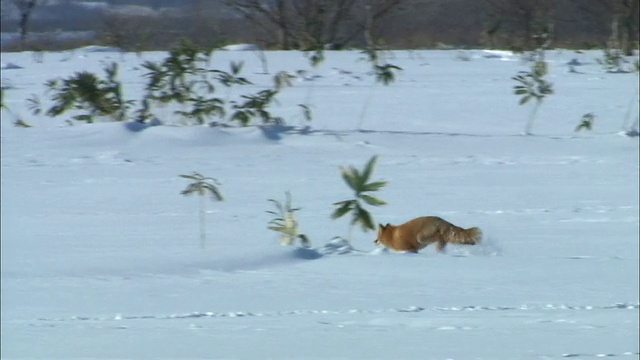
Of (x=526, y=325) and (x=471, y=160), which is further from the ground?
(x=471, y=160)

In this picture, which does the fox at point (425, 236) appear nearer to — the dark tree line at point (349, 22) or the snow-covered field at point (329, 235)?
the snow-covered field at point (329, 235)

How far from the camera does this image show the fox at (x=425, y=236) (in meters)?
3.04

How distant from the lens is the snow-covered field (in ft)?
7.32

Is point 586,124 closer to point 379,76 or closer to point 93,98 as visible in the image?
point 379,76

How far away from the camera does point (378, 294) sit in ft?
8.39

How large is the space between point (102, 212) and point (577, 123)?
3.06 meters

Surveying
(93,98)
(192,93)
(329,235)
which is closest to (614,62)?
(192,93)

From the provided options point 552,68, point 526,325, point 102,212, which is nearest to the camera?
point 526,325

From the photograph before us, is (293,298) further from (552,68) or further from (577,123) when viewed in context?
(552,68)

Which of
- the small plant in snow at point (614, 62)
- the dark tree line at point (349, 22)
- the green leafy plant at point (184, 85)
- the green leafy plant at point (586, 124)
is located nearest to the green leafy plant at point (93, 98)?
the green leafy plant at point (184, 85)

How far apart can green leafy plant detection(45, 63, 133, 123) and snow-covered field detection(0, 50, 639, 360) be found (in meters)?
0.15

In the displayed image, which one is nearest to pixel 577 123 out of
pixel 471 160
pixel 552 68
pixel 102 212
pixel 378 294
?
pixel 471 160

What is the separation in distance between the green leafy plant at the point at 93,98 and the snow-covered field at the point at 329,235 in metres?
0.15

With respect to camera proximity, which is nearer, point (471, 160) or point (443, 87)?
point (471, 160)
